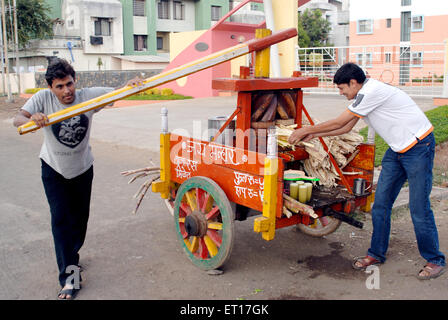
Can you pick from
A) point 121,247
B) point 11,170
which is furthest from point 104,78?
point 121,247

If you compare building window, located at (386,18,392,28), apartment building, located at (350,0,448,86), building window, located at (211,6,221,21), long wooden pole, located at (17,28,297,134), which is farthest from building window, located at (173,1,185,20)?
long wooden pole, located at (17,28,297,134)

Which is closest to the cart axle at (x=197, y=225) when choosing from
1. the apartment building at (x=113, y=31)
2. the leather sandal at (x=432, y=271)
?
the leather sandal at (x=432, y=271)

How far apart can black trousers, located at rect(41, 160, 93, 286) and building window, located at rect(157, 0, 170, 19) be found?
1442 inches

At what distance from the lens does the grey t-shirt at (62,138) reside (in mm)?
3826

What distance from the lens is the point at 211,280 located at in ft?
13.4

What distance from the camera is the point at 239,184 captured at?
3947mm

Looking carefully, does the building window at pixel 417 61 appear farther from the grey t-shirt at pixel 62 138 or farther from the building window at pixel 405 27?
the grey t-shirt at pixel 62 138

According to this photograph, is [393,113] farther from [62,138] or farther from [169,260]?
[62,138]

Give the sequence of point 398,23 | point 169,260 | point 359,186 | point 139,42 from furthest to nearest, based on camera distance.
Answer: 1. point 139,42
2. point 398,23
3. point 169,260
4. point 359,186

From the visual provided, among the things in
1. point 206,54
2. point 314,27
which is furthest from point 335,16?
point 206,54

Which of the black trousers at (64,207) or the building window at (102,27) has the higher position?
the building window at (102,27)

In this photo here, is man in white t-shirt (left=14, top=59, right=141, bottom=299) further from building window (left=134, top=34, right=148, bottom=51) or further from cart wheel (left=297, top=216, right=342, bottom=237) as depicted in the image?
building window (left=134, top=34, right=148, bottom=51)

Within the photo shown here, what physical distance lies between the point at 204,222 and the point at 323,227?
1468mm

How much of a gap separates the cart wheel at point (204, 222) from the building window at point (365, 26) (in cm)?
3646
